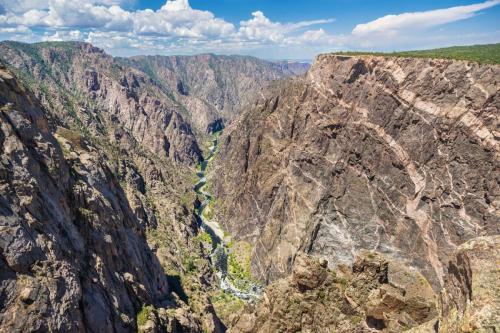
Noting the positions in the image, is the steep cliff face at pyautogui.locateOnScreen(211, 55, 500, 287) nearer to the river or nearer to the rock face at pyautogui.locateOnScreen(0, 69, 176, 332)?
the river

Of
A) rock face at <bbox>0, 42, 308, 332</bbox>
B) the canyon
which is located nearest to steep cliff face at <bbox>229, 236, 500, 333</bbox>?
the canyon

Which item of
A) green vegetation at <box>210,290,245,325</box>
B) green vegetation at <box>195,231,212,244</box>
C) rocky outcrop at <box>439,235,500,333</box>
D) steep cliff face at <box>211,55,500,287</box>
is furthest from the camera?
green vegetation at <box>195,231,212,244</box>

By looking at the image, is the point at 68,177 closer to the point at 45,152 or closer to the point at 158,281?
the point at 45,152

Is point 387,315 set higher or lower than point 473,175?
higher

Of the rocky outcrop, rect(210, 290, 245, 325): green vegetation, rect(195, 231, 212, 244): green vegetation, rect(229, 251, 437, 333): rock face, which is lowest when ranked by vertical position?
rect(195, 231, 212, 244): green vegetation

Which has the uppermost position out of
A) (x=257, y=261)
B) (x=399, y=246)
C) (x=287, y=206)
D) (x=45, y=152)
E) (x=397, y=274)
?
(x=45, y=152)

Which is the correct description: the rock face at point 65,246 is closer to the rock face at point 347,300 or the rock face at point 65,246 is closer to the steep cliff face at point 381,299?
the steep cliff face at point 381,299

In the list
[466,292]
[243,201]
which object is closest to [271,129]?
[243,201]
